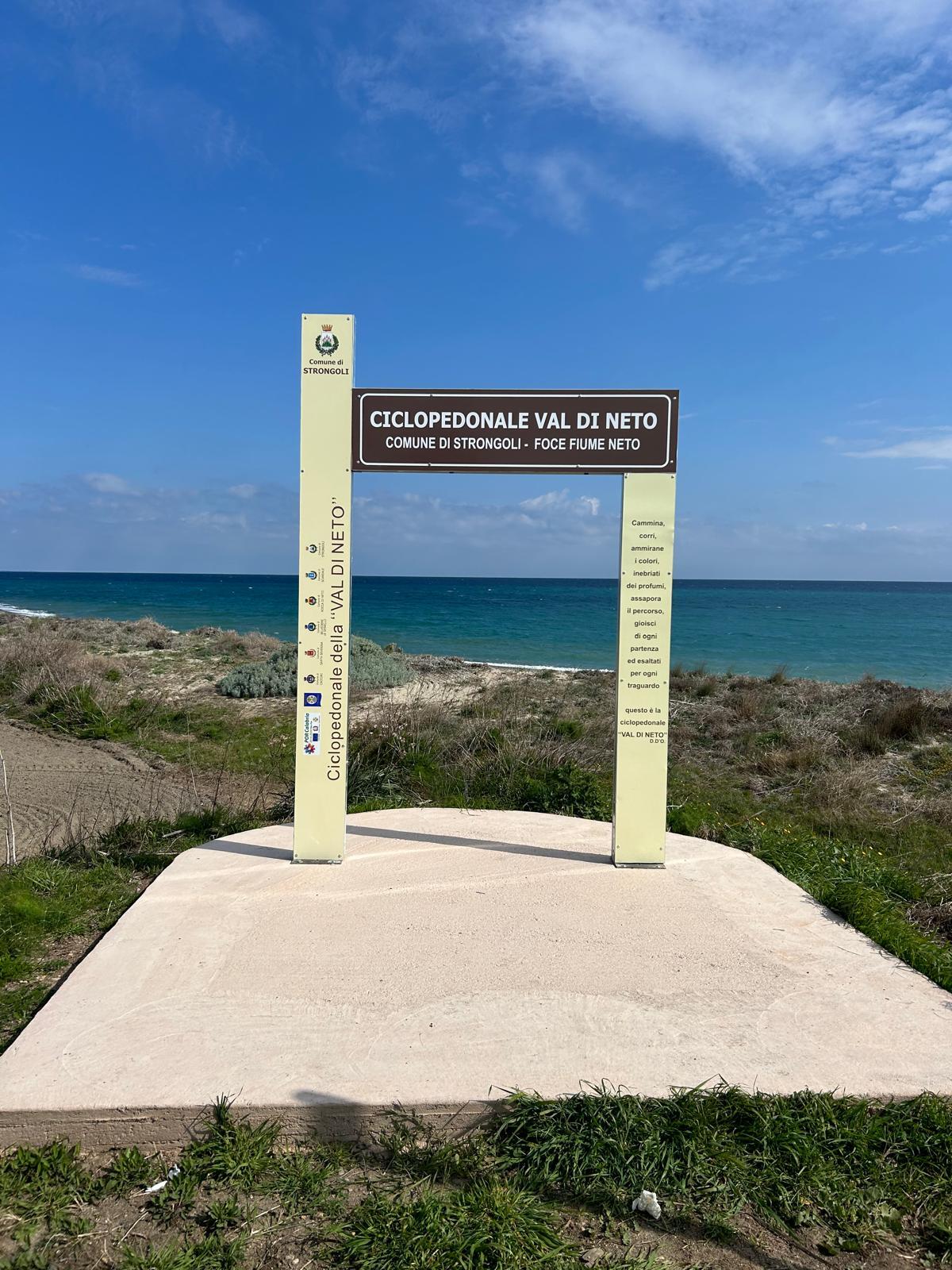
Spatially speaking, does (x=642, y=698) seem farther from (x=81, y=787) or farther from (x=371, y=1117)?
(x=81, y=787)

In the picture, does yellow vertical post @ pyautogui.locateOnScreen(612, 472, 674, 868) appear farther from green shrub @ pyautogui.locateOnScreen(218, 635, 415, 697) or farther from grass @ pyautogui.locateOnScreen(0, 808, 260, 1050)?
green shrub @ pyautogui.locateOnScreen(218, 635, 415, 697)

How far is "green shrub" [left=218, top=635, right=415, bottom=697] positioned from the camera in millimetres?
15039

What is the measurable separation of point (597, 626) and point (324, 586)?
36758 millimetres

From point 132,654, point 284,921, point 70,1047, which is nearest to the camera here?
point 70,1047

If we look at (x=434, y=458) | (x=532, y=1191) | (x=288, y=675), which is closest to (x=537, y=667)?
(x=288, y=675)

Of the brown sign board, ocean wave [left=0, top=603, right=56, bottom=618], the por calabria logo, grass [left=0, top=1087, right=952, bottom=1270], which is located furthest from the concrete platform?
ocean wave [left=0, top=603, right=56, bottom=618]

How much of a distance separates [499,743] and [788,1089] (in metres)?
5.57

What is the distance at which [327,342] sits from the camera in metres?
5.18

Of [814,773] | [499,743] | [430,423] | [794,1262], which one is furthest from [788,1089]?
[814,773]

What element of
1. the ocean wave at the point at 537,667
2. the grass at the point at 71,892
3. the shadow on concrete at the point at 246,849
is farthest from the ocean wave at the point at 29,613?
the shadow on concrete at the point at 246,849

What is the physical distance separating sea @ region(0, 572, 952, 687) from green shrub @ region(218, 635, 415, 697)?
5.62 meters

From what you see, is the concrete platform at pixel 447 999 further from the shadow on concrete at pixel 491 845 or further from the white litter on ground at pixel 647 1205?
the white litter on ground at pixel 647 1205

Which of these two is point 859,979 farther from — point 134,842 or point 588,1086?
point 134,842

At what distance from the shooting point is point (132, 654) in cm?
2008
